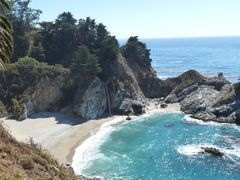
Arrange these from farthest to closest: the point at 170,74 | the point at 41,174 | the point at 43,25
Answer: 1. the point at 170,74
2. the point at 43,25
3. the point at 41,174

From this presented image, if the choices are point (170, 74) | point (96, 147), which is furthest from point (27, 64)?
point (170, 74)

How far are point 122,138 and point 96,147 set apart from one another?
7.47m

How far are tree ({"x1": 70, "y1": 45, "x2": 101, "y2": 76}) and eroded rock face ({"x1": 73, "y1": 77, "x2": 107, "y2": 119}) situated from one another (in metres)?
2.15

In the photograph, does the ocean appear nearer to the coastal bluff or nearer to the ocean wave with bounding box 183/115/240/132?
the ocean wave with bounding box 183/115/240/132

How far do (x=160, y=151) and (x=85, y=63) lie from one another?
3049 cm

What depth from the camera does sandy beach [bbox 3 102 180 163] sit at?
6269 centimetres

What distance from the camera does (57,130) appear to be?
A: 71250mm

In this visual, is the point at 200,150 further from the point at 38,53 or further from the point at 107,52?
the point at 38,53

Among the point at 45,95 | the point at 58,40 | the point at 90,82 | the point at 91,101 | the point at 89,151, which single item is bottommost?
the point at 89,151

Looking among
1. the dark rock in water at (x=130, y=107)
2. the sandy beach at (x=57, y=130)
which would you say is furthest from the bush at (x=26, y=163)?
the dark rock in water at (x=130, y=107)

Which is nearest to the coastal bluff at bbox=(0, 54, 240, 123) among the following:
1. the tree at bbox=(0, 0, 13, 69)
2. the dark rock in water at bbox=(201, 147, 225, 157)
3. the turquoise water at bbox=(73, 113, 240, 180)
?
the turquoise water at bbox=(73, 113, 240, 180)

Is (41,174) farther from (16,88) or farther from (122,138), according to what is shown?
(16,88)

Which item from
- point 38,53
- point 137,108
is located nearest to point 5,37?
point 137,108

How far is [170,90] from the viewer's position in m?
105
